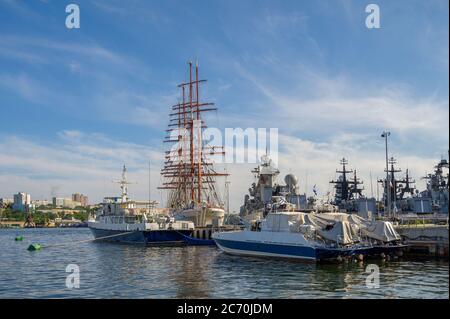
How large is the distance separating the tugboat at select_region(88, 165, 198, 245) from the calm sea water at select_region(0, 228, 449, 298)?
27.4m

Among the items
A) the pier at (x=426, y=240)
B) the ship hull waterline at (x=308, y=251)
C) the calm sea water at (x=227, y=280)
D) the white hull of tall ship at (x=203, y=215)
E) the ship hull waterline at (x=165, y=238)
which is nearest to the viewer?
the calm sea water at (x=227, y=280)

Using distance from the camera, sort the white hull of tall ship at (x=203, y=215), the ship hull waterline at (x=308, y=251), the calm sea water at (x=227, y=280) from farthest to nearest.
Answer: the white hull of tall ship at (x=203, y=215), the ship hull waterline at (x=308, y=251), the calm sea water at (x=227, y=280)

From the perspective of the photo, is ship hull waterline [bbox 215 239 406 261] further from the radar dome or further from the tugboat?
the radar dome

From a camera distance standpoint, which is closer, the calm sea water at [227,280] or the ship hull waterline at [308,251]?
the calm sea water at [227,280]

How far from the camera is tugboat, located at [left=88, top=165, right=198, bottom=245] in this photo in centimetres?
7362

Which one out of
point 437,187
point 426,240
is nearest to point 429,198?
point 437,187

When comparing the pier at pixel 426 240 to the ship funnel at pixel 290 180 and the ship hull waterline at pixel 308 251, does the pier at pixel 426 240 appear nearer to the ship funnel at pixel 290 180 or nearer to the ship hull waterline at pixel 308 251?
the ship hull waterline at pixel 308 251

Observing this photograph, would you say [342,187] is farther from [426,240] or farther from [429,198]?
[426,240]

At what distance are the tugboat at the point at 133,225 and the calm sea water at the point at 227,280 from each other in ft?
89.9

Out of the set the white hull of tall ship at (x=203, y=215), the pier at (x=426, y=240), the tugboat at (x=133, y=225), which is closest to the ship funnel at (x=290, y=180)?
the white hull of tall ship at (x=203, y=215)

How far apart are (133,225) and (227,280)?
47650mm

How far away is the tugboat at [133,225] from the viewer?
73625mm

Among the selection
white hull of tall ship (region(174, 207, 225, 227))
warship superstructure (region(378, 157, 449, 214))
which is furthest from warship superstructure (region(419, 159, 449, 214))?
white hull of tall ship (region(174, 207, 225, 227))
